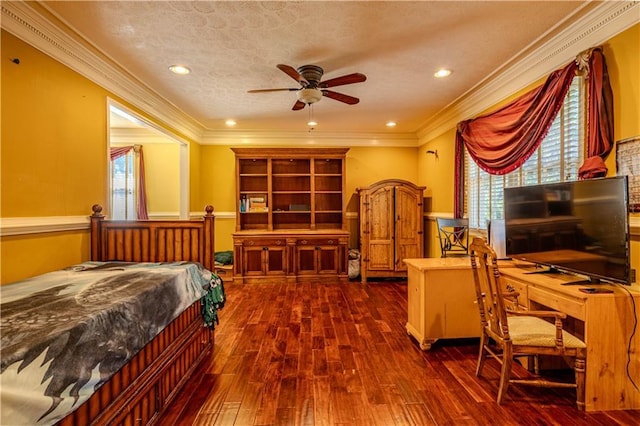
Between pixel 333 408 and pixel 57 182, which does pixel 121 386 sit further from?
pixel 57 182

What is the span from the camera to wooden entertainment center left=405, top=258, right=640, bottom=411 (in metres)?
1.81

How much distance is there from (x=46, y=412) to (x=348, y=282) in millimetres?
4370

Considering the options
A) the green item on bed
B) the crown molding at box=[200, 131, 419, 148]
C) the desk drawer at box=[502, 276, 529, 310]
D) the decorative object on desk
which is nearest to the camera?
the decorative object on desk

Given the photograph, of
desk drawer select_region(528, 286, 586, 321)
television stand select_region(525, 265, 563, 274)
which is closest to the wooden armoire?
television stand select_region(525, 265, 563, 274)

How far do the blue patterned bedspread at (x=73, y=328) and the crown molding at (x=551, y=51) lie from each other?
3570 mm

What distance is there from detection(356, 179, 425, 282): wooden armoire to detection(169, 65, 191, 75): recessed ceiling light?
3092mm

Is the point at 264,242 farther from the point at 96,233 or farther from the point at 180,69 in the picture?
the point at 180,69

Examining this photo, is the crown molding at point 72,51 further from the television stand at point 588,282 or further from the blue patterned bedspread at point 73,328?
the television stand at point 588,282

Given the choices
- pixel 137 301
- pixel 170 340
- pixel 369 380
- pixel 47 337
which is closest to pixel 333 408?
pixel 369 380

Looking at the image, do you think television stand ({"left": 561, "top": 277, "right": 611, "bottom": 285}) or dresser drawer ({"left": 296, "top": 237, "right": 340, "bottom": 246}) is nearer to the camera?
television stand ({"left": 561, "top": 277, "right": 611, "bottom": 285})

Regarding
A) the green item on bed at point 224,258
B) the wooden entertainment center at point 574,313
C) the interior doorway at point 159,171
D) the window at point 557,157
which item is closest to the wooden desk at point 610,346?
the wooden entertainment center at point 574,313

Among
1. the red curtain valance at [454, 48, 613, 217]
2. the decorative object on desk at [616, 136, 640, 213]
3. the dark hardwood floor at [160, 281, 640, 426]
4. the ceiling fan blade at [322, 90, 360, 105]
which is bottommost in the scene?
the dark hardwood floor at [160, 281, 640, 426]

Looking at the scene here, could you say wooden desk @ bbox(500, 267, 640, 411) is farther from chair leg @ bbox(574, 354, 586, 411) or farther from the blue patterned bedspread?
the blue patterned bedspread

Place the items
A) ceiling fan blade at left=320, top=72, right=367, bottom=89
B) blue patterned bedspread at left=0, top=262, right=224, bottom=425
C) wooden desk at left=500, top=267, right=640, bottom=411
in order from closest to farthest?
blue patterned bedspread at left=0, top=262, right=224, bottom=425 → wooden desk at left=500, top=267, right=640, bottom=411 → ceiling fan blade at left=320, top=72, right=367, bottom=89
